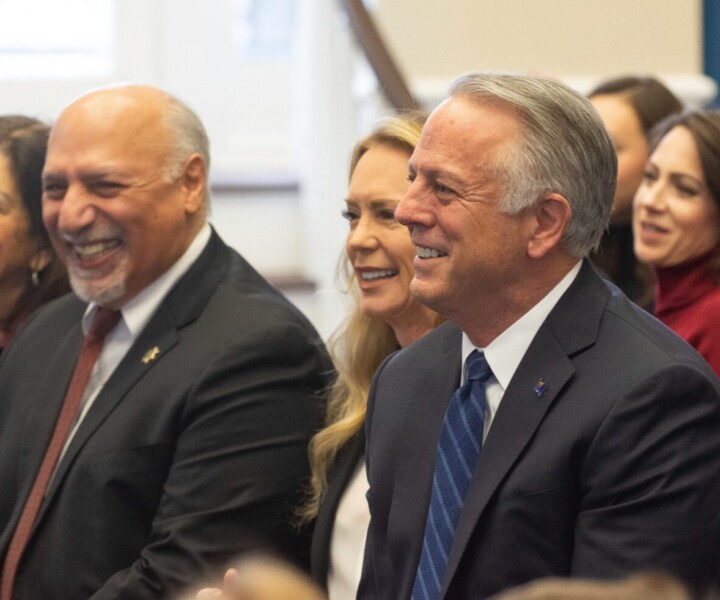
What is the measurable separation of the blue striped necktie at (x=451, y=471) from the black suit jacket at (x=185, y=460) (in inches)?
22.9

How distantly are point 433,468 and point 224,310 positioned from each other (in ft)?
2.53

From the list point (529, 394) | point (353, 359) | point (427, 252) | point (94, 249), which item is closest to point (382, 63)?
point (94, 249)

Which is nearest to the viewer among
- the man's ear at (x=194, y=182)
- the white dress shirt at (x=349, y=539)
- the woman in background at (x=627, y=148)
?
the white dress shirt at (x=349, y=539)

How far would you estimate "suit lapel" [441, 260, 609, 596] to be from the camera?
197 centimetres

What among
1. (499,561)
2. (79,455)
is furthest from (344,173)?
(499,561)

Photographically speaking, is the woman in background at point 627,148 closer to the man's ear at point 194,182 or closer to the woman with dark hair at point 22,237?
the man's ear at point 194,182

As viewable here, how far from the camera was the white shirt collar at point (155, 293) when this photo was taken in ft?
9.42

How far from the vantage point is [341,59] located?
429 cm

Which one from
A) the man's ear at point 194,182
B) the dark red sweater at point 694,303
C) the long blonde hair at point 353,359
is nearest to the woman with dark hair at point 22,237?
the man's ear at point 194,182

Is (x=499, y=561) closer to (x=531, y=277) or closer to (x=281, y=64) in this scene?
(x=531, y=277)

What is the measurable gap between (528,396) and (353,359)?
772 mm

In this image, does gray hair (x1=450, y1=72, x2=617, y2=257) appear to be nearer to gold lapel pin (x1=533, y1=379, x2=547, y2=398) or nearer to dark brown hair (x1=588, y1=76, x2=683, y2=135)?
gold lapel pin (x1=533, y1=379, x2=547, y2=398)

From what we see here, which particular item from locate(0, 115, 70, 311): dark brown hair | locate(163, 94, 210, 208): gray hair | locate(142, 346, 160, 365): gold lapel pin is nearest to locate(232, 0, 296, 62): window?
locate(0, 115, 70, 311): dark brown hair

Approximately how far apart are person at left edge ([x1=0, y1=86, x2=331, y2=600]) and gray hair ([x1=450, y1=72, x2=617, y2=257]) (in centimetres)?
78
